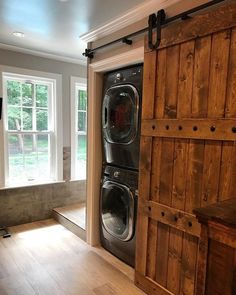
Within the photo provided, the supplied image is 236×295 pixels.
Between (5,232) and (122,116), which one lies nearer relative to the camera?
(122,116)

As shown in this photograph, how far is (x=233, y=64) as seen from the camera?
1.31m

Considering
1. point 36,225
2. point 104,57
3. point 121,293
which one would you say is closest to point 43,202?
point 36,225

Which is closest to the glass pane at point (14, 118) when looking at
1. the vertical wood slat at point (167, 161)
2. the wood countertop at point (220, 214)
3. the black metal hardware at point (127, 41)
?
the black metal hardware at point (127, 41)

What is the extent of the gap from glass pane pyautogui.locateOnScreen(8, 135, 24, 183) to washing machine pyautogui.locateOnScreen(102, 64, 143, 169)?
1.42 metres

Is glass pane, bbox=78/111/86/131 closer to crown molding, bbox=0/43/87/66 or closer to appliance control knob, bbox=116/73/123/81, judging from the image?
crown molding, bbox=0/43/87/66

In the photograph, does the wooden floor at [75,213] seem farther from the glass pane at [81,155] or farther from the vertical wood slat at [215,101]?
the vertical wood slat at [215,101]

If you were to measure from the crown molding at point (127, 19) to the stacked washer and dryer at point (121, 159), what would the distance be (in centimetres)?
37

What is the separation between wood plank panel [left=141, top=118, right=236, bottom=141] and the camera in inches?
52.7

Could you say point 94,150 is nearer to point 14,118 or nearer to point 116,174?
point 116,174

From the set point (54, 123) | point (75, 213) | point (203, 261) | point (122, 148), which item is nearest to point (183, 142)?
point (122, 148)

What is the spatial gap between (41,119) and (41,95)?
34cm

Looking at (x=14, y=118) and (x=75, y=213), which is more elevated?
(x=14, y=118)

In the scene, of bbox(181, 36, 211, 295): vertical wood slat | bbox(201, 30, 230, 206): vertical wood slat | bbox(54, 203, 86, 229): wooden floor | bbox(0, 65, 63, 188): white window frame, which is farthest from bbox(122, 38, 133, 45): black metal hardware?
bbox(54, 203, 86, 229): wooden floor

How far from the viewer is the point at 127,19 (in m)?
2.02
